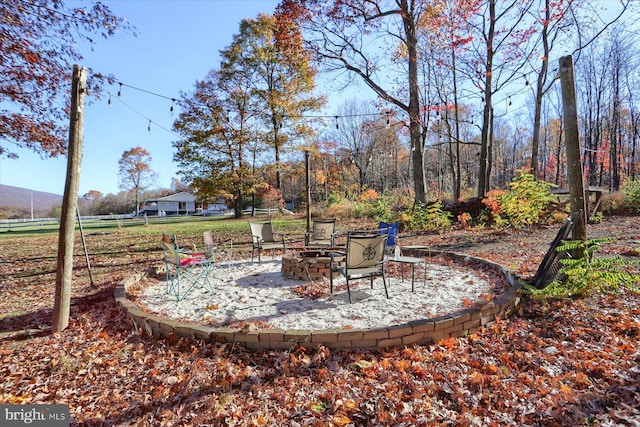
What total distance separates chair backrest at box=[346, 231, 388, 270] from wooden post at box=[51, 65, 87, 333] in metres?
3.19

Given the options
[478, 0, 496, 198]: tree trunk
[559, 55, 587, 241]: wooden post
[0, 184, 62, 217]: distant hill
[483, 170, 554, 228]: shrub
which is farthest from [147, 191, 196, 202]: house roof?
[559, 55, 587, 241]: wooden post

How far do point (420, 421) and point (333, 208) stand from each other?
1396 cm

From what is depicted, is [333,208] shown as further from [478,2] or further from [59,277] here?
[59,277]

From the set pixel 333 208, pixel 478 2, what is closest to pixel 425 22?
pixel 478 2

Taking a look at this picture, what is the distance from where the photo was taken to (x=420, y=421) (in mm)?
1863

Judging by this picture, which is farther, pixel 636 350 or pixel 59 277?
pixel 59 277

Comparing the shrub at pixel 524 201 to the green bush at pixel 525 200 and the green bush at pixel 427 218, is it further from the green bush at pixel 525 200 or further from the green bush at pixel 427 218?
the green bush at pixel 427 218

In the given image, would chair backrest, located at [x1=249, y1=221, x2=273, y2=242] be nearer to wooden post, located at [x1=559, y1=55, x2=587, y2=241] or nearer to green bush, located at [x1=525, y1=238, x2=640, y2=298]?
green bush, located at [x1=525, y1=238, x2=640, y2=298]

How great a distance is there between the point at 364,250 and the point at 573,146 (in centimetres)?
292

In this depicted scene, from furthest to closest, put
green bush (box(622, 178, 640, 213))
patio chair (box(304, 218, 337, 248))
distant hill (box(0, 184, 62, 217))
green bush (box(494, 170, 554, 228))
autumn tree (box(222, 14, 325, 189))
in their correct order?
distant hill (box(0, 184, 62, 217)) → autumn tree (box(222, 14, 325, 189)) → green bush (box(622, 178, 640, 213)) → green bush (box(494, 170, 554, 228)) → patio chair (box(304, 218, 337, 248))

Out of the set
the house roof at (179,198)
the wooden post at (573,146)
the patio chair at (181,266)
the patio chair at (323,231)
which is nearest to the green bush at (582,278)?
the wooden post at (573,146)

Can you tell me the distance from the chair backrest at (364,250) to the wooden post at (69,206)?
10.5ft

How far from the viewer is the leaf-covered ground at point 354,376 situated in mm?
1952

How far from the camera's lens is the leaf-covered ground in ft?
6.40
